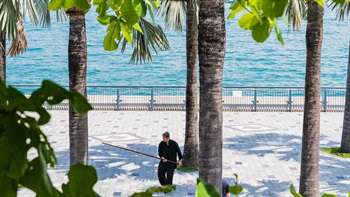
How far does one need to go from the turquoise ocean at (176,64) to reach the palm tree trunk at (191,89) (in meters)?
49.6

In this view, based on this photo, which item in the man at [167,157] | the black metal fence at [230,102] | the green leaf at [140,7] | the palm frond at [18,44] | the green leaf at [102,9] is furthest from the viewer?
the black metal fence at [230,102]

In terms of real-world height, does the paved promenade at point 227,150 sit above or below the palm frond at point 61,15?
below

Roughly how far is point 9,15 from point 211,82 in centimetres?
568

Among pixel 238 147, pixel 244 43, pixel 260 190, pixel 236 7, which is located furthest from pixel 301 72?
pixel 236 7

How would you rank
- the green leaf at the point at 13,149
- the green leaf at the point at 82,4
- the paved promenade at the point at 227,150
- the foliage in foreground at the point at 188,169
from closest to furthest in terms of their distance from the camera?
the green leaf at the point at 13,149 → the green leaf at the point at 82,4 → the paved promenade at the point at 227,150 → the foliage in foreground at the point at 188,169

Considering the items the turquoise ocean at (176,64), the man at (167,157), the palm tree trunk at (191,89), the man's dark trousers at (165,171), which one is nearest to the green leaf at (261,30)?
the man at (167,157)

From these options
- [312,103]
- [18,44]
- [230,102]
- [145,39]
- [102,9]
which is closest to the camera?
[102,9]

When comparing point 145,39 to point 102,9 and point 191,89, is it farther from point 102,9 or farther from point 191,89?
point 102,9

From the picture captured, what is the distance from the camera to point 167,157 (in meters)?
13.5

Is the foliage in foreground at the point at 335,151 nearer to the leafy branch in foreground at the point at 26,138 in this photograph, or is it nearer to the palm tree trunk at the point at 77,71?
the palm tree trunk at the point at 77,71

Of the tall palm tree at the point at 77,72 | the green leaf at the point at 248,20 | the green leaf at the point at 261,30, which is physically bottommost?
the tall palm tree at the point at 77,72

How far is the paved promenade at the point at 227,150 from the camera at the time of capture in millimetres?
13797

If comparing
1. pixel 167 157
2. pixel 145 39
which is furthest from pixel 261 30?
pixel 167 157

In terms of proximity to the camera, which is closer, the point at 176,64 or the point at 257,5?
the point at 257,5
